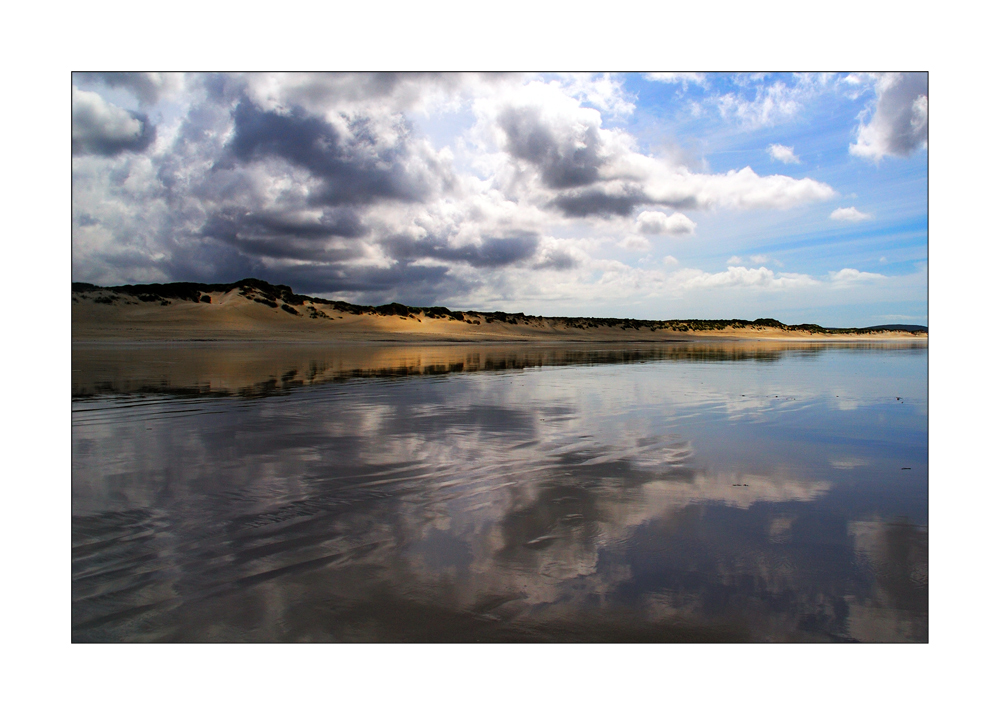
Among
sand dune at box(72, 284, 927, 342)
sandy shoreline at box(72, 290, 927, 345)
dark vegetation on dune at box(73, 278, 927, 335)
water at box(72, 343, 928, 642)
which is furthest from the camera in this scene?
dark vegetation on dune at box(73, 278, 927, 335)

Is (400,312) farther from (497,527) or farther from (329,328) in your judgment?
(497,527)

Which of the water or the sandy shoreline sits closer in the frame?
the water

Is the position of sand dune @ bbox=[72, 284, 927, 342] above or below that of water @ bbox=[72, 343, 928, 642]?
above

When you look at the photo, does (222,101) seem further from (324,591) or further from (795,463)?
(795,463)

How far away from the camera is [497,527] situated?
382 centimetres

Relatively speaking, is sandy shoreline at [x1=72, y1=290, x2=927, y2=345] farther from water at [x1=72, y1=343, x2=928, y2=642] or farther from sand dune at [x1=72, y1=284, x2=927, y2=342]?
water at [x1=72, y1=343, x2=928, y2=642]

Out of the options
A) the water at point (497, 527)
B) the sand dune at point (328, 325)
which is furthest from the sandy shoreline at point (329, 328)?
the water at point (497, 527)

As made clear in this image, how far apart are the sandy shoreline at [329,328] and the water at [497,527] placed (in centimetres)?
2549

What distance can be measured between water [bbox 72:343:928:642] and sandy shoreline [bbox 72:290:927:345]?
2549cm

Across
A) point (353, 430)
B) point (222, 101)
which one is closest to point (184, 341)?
point (222, 101)

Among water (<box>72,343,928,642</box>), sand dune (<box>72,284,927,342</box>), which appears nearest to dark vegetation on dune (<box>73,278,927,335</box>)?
sand dune (<box>72,284,927,342</box>)

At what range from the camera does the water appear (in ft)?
9.39

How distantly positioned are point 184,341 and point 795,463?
39131 mm

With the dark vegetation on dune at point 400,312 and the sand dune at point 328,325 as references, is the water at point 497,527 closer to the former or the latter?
the sand dune at point 328,325
